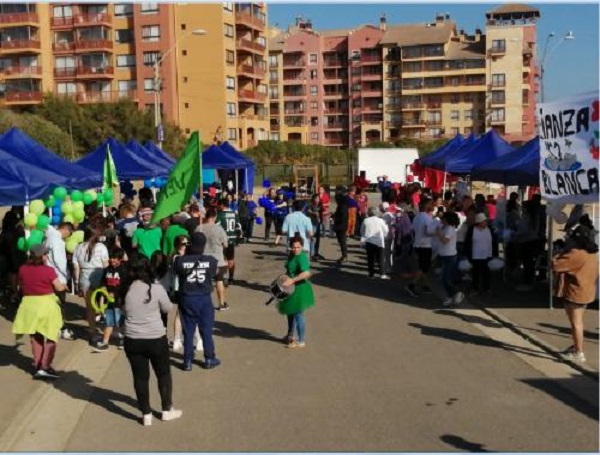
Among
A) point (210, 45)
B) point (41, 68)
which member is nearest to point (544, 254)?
point (210, 45)

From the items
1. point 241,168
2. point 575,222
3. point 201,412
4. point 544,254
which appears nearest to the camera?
point 201,412

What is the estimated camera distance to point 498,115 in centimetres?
9288

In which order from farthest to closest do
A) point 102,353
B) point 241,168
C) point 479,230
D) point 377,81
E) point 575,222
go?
point 377,81 → point 241,168 → point 479,230 → point 575,222 → point 102,353

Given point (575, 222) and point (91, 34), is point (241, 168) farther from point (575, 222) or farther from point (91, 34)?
point (91, 34)

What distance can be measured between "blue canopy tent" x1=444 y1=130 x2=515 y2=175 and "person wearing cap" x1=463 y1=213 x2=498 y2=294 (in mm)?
6092

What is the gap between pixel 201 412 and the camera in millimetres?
7609

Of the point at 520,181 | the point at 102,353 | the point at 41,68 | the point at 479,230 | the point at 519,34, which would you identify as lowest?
the point at 102,353

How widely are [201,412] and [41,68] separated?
237ft

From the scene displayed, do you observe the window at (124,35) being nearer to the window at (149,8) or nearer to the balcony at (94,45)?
the balcony at (94,45)

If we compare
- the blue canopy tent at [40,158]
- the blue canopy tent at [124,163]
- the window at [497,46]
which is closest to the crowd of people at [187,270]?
the blue canopy tent at [40,158]

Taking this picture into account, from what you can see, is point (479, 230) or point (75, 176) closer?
point (479, 230)

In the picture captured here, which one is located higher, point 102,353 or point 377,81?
point 377,81

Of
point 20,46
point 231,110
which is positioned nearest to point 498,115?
point 231,110

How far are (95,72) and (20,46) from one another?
756cm
